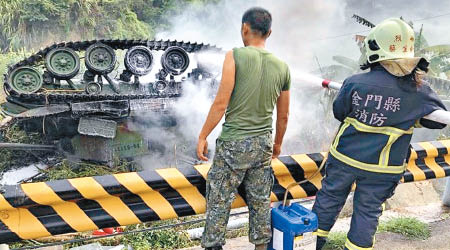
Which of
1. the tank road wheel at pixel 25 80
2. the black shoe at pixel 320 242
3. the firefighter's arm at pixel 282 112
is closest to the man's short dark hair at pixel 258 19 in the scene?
the firefighter's arm at pixel 282 112

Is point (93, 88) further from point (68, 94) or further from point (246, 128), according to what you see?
point (246, 128)

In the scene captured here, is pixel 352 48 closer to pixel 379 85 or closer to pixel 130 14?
pixel 130 14

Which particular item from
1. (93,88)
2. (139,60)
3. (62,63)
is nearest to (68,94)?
(93,88)

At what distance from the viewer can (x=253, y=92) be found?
2582 millimetres

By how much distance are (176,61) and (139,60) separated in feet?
2.99

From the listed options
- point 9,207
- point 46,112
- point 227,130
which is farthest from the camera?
point 46,112

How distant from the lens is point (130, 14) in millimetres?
27062

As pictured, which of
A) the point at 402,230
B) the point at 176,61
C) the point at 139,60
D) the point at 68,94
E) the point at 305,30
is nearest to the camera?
the point at 402,230

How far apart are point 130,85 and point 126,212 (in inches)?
302

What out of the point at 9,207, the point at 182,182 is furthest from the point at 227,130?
the point at 9,207

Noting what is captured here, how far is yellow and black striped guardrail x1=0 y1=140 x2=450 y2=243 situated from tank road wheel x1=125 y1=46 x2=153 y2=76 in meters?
6.98

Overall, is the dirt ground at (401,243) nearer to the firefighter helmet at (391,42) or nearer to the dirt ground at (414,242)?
the dirt ground at (414,242)

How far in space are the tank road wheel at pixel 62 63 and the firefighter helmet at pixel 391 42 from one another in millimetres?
7510

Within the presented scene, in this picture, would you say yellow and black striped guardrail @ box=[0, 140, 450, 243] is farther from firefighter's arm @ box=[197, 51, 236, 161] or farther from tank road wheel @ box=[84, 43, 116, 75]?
tank road wheel @ box=[84, 43, 116, 75]
